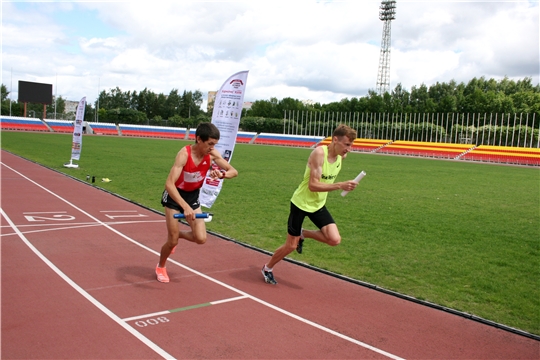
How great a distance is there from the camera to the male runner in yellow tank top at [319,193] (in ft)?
18.9

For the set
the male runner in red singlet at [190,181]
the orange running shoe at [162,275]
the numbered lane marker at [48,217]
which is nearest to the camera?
the male runner in red singlet at [190,181]

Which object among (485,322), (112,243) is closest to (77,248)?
(112,243)

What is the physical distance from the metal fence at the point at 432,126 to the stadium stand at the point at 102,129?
97.1 feet

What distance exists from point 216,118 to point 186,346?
7381mm

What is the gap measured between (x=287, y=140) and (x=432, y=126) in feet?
74.2

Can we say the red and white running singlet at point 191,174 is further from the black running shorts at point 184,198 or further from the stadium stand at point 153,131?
the stadium stand at point 153,131

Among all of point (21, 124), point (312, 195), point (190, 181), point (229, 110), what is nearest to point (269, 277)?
point (312, 195)

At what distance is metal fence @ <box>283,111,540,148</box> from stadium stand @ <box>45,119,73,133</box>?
117ft

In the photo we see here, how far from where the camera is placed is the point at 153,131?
80000 millimetres

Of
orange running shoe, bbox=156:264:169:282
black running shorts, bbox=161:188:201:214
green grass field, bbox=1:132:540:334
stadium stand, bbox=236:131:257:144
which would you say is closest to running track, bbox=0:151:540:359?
orange running shoe, bbox=156:264:169:282

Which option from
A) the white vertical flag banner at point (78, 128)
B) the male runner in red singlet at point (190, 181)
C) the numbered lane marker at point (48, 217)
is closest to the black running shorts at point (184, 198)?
the male runner in red singlet at point (190, 181)

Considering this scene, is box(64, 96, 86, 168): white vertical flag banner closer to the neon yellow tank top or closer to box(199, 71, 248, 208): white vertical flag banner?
box(199, 71, 248, 208): white vertical flag banner

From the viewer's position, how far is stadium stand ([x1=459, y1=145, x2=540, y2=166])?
47.7 m

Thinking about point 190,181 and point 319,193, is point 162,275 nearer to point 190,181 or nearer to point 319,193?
point 190,181
